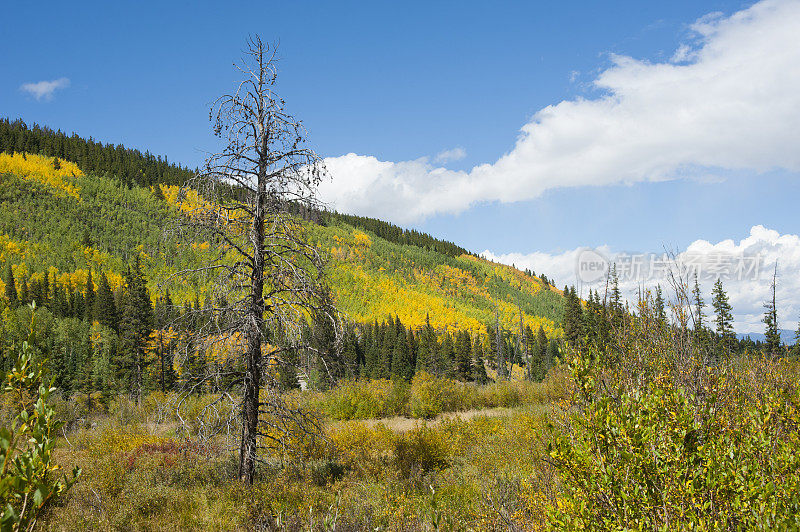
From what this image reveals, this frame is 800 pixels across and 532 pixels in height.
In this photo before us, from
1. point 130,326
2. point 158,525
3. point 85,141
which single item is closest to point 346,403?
point 158,525

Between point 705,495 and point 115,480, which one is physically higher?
point 705,495

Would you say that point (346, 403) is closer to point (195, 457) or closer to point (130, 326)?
point (195, 457)

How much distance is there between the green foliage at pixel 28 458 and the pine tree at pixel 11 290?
246 ft

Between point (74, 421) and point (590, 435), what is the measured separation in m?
36.8

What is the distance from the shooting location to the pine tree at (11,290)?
186 feet

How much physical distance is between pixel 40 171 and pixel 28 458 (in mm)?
132985

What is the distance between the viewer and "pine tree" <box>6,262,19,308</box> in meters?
56.6

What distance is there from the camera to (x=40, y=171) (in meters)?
99.1

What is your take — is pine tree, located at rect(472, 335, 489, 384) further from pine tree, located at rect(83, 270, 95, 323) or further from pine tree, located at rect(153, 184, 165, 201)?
pine tree, located at rect(153, 184, 165, 201)

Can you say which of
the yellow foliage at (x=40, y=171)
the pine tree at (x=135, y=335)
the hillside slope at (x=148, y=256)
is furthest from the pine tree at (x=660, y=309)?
the yellow foliage at (x=40, y=171)

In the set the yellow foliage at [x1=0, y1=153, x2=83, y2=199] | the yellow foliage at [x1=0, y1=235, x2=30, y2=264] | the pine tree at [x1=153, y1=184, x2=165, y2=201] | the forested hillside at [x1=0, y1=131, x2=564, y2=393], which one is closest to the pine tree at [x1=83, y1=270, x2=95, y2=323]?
the forested hillside at [x1=0, y1=131, x2=564, y2=393]

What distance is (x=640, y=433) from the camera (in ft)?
13.5

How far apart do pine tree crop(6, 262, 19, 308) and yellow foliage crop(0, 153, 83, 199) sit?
4234 centimetres

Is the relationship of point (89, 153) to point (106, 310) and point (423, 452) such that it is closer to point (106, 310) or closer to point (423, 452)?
point (106, 310)
